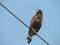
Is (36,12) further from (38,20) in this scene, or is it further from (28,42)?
(28,42)

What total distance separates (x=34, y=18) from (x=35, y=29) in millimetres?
652

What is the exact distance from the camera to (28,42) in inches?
358

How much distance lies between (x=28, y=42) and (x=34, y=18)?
6.32ft

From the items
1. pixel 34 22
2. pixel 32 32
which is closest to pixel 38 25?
pixel 34 22

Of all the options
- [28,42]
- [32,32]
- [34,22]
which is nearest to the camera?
[28,42]

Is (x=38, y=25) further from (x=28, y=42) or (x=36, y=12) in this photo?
(x=28, y=42)

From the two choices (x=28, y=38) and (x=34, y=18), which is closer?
(x=28, y=38)

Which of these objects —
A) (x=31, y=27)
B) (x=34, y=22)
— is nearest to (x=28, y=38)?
(x=31, y=27)

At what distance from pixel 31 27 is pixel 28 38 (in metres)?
0.81

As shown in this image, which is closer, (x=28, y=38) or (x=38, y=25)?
(x=28, y=38)

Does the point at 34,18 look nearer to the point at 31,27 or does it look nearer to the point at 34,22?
the point at 34,22

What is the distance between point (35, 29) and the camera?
33.9 feet

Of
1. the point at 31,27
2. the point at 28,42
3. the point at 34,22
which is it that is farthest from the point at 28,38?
the point at 34,22

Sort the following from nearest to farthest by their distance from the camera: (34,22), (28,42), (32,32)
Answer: (28,42) < (32,32) < (34,22)
